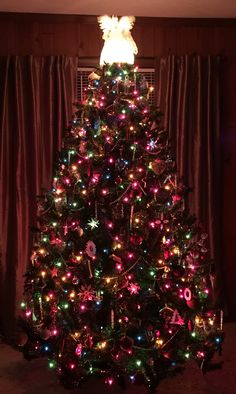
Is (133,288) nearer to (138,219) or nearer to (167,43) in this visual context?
(138,219)

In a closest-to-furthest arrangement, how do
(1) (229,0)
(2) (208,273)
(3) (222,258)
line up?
(2) (208,273), (1) (229,0), (3) (222,258)

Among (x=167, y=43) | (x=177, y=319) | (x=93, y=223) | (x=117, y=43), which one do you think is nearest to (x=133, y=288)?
(x=177, y=319)

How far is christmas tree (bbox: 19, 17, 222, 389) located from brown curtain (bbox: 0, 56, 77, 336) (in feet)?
3.02

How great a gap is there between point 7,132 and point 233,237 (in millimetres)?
2163

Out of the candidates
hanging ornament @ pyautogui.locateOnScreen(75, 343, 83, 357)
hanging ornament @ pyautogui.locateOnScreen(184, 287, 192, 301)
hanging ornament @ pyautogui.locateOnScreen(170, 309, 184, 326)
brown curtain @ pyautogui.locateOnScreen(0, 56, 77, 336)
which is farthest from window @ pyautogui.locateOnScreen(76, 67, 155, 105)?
hanging ornament @ pyautogui.locateOnScreen(75, 343, 83, 357)

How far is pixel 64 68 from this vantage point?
12.5ft

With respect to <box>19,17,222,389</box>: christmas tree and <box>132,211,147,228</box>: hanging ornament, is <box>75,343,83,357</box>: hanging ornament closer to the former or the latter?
<box>19,17,222,389</box>: christmas tree

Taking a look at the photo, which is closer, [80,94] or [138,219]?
[138,219]

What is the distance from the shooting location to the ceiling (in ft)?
11.7

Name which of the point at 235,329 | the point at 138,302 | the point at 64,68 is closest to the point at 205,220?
the point at 235,329

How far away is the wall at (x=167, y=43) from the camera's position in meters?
3.83

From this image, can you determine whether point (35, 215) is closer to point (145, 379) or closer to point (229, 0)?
point (145, 379)

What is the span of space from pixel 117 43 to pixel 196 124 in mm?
1129

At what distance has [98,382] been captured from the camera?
296cm
